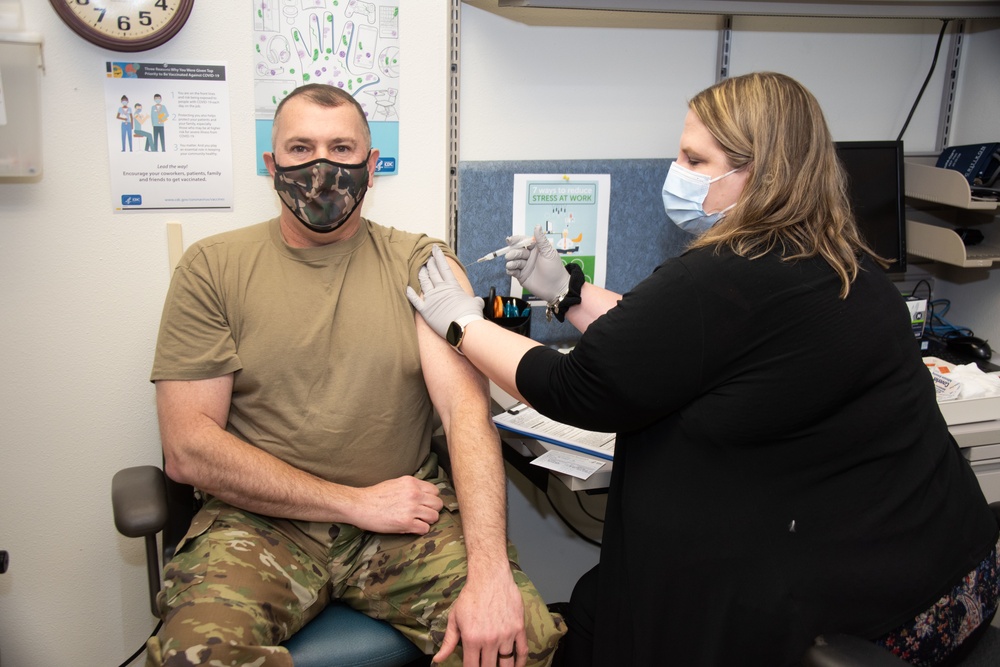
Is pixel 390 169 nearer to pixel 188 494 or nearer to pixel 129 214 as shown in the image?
pixel 129 214

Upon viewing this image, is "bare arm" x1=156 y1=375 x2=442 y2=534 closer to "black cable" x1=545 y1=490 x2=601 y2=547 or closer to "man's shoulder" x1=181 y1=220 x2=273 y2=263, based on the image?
"man's shoulder" x1=181 y1=220 x2=273 y2=263

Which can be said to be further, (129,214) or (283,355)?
(129,214)

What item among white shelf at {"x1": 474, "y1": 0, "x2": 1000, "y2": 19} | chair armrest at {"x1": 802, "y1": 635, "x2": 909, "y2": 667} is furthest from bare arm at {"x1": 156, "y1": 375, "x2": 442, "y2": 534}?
white shelf at {"x1": 474, "y1": 0, "x2": 1000, "y2": 19}

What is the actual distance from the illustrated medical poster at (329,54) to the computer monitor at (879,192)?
1089 mm

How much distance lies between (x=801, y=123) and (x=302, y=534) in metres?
1.05

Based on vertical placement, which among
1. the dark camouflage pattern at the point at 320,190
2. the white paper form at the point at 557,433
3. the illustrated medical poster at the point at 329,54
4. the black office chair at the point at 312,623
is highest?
the illustrated medical poster at the point at 329,54

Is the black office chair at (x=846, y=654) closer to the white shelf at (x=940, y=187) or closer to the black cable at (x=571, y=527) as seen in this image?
the black cable at (x=571, y=527)

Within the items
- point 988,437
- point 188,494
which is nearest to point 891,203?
point 988,437

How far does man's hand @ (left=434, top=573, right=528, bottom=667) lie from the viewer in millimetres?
1211

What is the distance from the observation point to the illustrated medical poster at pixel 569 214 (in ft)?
6.33

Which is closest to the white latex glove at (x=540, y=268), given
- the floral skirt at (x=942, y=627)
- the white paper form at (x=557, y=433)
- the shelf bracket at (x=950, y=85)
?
the white paper form at (x=557, y=433)

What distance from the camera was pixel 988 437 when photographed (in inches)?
65.9

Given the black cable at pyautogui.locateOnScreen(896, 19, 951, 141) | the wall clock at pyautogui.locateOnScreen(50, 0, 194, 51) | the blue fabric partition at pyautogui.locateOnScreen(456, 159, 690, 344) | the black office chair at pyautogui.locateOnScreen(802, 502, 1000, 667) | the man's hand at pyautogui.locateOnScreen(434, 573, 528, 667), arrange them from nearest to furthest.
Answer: the black office chair at pyautogui.locateOnScreen(802, 502, 1000, 667) → the man's hand at pyautogui.locateOnScreen(434, 573, 528, 667) → the wall clock at pyautogui.locateOnScreen(50, 0, 194, 51) → the blue fabric partition at pyautogui.locateOnScreen(456, 159, 690, 344) → the black cable at pyautogui.locateOnScreen(896, 19, 951, 141)

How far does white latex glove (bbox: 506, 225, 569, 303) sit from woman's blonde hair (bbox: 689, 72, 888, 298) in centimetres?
47
